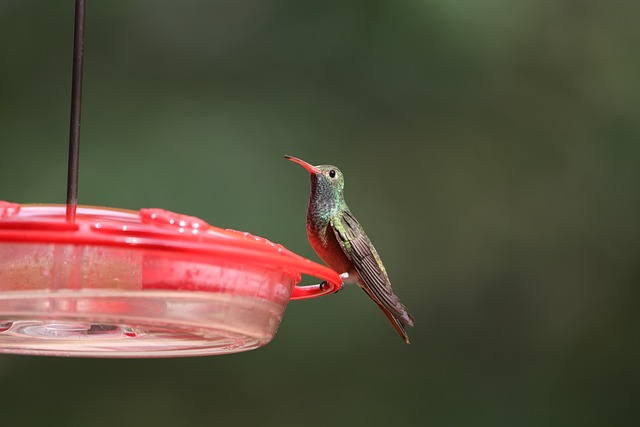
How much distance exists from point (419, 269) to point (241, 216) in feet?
3.77

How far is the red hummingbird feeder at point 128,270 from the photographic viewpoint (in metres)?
1.51

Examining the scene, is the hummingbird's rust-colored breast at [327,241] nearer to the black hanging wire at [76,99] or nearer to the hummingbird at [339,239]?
the hummingbird at [339,239]

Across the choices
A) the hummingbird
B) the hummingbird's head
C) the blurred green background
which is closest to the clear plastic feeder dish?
the hummingbird

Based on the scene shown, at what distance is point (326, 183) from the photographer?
304 cm

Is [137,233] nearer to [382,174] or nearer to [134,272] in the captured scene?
[134,272]

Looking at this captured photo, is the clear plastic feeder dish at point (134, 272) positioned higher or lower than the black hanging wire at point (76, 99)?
lower

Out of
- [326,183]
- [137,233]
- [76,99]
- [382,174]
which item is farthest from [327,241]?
[382,174]

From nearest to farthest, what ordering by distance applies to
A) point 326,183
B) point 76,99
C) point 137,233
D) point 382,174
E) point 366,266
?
point 137,233
point 76,99
point 366,266
point 326,183
point 382,174

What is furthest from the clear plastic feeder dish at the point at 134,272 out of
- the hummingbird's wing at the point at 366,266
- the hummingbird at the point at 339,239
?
the hummingbird at the point at 339,239

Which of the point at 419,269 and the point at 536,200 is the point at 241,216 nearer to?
the point at 419,269

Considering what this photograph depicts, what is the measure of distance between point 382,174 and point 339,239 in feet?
9.44

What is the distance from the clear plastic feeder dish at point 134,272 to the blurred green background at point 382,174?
330 centimetres

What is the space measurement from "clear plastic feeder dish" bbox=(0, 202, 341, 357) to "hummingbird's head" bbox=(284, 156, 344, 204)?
1.17m

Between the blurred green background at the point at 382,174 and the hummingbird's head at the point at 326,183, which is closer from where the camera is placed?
the hummingbird's head at the point at 326,183
